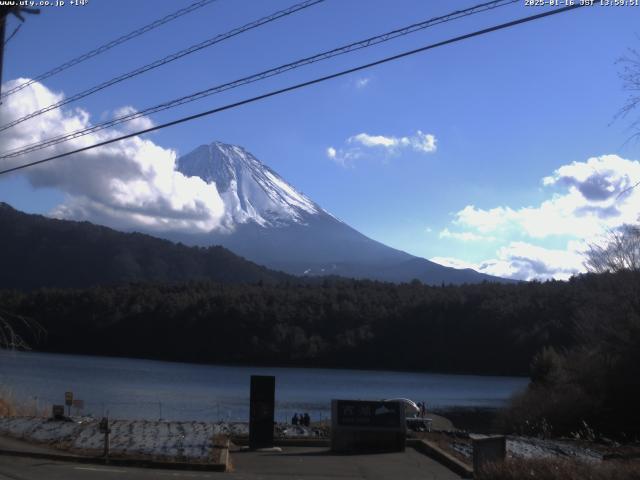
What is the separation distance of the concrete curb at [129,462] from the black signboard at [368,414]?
3328 millimetres

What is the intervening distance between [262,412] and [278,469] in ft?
8.63

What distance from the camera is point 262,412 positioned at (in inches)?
723

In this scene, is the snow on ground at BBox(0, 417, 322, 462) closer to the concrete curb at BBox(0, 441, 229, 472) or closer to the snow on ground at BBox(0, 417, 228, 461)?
the snow on ground at BBox(0, 417, 228, 461)

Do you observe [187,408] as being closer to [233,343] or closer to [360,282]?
[233,343]

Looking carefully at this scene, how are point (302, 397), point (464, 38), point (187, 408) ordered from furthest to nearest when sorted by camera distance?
point (302, 397) → point (187, 408) → point (464, 38)

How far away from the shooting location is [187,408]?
46281mm

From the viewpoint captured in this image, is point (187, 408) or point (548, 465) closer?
point (548, 465)

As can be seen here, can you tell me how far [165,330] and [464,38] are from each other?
11847cm

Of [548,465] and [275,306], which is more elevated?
[275,306]

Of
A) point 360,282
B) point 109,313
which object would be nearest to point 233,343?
point 109,313

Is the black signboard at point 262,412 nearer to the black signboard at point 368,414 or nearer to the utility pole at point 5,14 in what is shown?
the black signboard at point 368,414

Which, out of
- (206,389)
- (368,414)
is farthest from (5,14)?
(206,389)

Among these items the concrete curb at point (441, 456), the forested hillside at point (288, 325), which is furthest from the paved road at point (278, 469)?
the forested hillside at point (288, 325)

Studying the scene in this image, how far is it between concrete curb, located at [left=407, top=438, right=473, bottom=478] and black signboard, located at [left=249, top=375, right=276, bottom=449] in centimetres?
348
